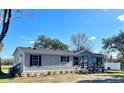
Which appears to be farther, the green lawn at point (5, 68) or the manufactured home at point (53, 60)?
the manufactured home at point (53, 60)

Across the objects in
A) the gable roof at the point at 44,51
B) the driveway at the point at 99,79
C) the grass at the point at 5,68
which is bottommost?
the driveway at the point at 99,79

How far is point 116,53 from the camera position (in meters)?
12.0

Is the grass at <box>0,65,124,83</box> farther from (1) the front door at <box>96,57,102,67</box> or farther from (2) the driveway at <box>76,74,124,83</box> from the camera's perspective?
(1) the front door at <box>96,57,102,67</box>

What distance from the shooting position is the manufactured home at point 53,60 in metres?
11.9

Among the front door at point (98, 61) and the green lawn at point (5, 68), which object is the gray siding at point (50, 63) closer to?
the green lawn at point (5, 68)

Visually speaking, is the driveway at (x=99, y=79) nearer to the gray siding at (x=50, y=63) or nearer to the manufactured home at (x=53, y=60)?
the manufactured home at (x=53, y=60)

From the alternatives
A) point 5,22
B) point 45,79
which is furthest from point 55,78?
point 5,22

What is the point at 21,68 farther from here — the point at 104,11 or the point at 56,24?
the point at 104,11

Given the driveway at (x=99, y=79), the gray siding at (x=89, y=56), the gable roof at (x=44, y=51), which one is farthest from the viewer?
the gray siding at (x=89, y=56)

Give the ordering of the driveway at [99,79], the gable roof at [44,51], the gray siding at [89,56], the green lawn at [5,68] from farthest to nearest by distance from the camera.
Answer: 1. the gray siding at [89,56]
2. the gable roof at [44,51]
3. the driveway at [99,79]
4. the green lawn at [5,68]

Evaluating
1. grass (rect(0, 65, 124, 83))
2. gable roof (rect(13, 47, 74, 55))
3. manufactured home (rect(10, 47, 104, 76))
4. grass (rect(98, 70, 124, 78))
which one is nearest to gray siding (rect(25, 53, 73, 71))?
manufactured home (rect(10, 47, 104, 76))

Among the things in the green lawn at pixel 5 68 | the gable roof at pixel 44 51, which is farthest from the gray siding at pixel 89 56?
the green lawn at pixel 5 68

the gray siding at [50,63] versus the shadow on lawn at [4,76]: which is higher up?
the gray siding at [50,63]

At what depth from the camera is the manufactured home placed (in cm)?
1195
